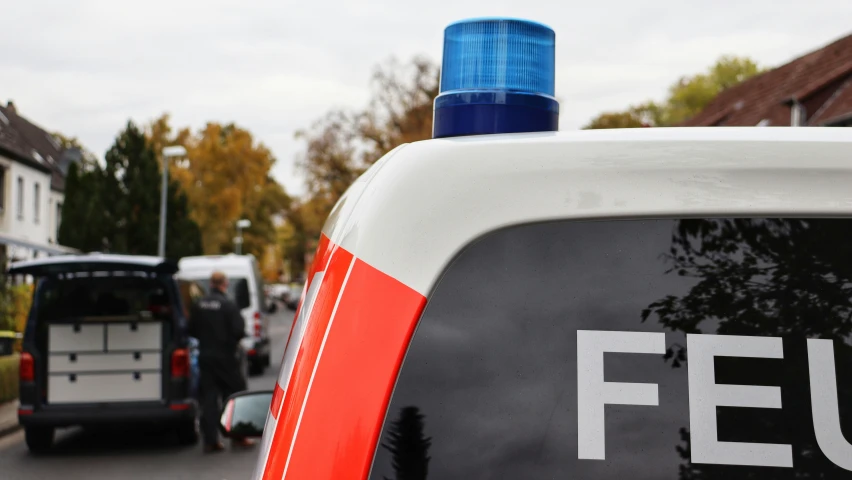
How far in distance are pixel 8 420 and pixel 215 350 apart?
12.0 ft

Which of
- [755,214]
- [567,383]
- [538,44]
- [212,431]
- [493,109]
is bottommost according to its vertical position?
[212,431]

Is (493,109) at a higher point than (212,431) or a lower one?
higher

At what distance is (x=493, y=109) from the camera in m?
1.83

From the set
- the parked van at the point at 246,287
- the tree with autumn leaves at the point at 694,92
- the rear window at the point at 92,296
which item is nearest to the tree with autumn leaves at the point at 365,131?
the tree with autumn leaves at the point at 694,92

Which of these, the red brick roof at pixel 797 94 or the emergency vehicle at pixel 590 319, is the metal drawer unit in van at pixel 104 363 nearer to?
the emergency vehicle at pixel 590 319

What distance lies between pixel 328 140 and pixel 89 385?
36.2 m

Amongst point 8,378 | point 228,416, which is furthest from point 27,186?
point 228,416

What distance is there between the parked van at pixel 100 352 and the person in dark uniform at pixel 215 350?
0.75 feet

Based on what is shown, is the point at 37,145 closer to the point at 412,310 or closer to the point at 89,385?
the point at 89,385

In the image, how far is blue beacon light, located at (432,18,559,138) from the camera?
1825mm

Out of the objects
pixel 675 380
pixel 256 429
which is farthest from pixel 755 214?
pixel 256 429

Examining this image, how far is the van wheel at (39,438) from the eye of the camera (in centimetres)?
1074

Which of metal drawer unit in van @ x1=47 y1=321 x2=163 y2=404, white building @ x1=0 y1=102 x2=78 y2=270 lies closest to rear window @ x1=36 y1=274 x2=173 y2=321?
metal drawer unit in van @ x1=47 y1=321 x2=163 y2=404

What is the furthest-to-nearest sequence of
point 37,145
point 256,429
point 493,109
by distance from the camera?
point 37,145, point 256,429, point 493,109
